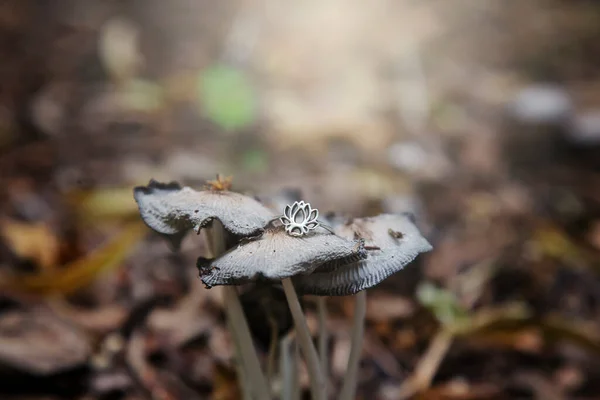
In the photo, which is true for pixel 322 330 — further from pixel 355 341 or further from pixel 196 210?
pixel 196 210

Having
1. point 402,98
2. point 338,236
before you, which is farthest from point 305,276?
point 402,98

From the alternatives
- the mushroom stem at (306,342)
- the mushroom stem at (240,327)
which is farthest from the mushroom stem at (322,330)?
the mushroom stem at (240,327)

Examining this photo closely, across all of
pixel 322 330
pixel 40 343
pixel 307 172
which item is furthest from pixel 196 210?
pixel 307 172

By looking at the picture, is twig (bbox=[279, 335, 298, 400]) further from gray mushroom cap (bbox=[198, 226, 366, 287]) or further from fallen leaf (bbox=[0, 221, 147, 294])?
fallen leaf (bbox=[0, 221, 147, 294])

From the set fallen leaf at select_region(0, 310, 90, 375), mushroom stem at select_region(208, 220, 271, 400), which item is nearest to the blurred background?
fallen leaf at select_region(0, 310, 90, 375)

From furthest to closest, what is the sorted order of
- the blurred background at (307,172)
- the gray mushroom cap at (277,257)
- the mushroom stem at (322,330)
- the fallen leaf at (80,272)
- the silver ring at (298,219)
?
1. the fallen leaf at (80,272)
2. the blurred background at (307,172)
3. the mushroom stem at (322,330)
4. the silver ring at (298,219)
5. the gray mushroom cap at (277,257)

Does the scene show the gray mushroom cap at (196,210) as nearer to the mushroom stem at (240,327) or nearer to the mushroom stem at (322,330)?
the mushroom stem at (240,327)
